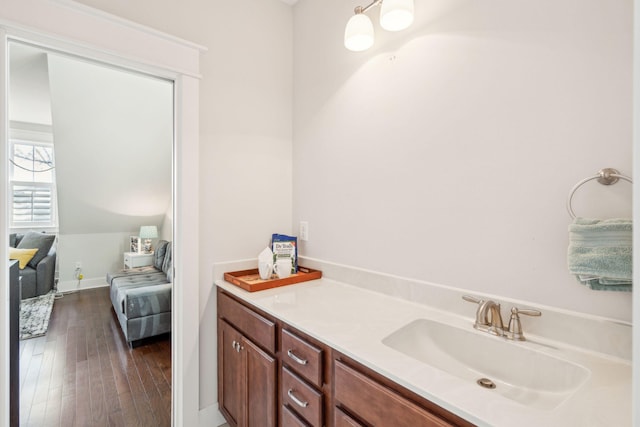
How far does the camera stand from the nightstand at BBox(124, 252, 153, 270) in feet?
14.2

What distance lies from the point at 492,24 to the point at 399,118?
1.57 feet

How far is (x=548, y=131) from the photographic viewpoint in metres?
0.98

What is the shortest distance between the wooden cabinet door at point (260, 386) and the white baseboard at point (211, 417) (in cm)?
41

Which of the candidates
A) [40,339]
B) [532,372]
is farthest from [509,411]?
[40,339]

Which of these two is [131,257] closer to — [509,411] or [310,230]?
[310,230]

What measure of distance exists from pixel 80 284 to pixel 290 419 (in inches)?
181

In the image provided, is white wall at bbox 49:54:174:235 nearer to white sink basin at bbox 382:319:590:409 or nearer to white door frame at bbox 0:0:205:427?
white door frame at bbox 0:0:205:427

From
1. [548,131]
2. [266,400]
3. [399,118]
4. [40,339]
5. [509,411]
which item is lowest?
[40,339]

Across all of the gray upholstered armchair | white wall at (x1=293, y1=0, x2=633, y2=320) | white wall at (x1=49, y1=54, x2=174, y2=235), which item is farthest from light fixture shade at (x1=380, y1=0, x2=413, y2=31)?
the gray upholstered armchair

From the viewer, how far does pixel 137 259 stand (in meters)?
4.32

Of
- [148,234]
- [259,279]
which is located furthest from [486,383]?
[148,234]

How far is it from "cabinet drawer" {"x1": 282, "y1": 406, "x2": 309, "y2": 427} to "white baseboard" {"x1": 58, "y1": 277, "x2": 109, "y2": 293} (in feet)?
14.8

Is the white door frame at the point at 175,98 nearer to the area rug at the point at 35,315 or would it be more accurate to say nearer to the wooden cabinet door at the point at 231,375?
the wooden cabinet door at the point at 231,375

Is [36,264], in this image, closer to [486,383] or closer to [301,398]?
[301,398]
